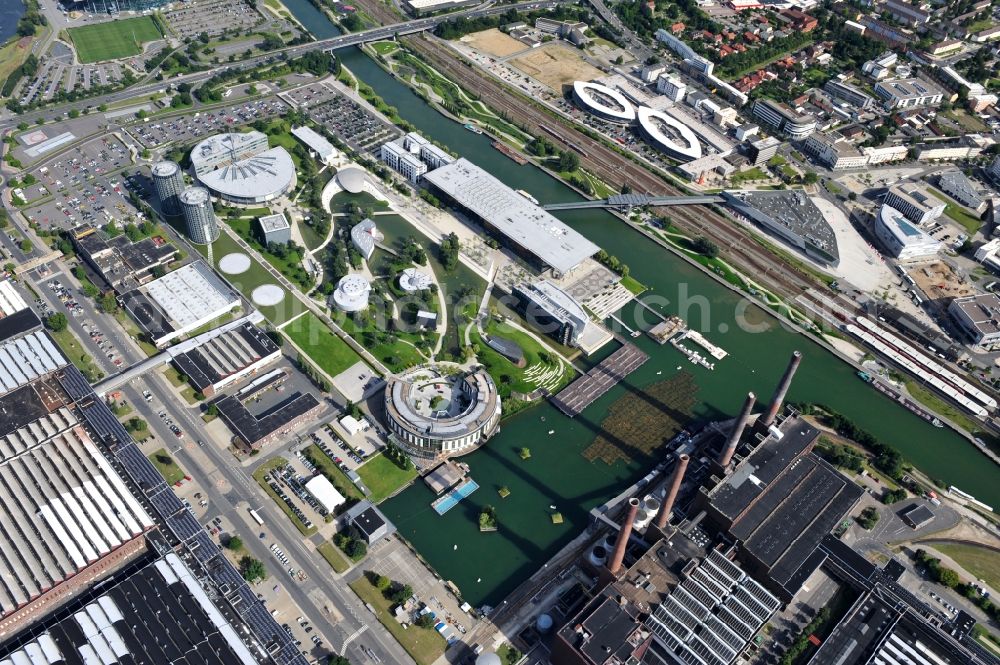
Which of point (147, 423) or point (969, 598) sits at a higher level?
point (969, 598)

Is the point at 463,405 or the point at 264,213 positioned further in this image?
the point at 264,213

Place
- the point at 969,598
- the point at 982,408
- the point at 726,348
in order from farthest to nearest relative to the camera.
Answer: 1. the point at 726,348
2. the point at 982,408
3. the point at 969,598

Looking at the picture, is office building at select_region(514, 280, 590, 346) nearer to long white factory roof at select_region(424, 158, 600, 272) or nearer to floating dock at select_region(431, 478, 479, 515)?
long white factory roof at select_region(424, 158, 600, 272)

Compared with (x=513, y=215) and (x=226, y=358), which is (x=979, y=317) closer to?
(x=513, y=215)

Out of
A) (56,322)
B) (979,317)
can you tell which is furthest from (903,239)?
(56,322)

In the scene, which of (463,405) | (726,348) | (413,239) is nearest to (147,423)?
(463,405)

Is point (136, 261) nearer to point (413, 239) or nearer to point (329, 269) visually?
point (329, 269)
